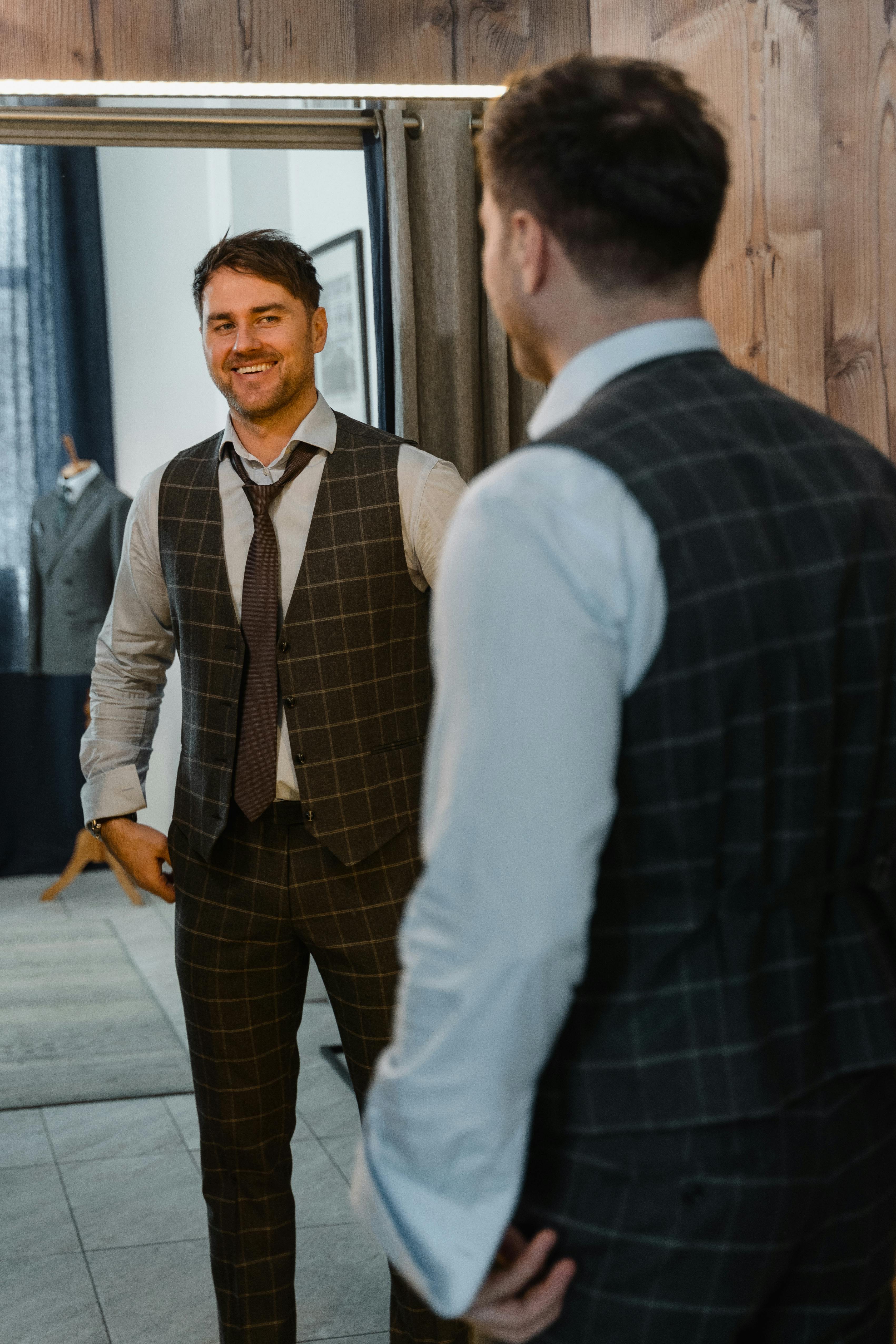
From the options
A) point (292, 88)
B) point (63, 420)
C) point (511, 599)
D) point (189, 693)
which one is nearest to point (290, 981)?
point (189, 693)

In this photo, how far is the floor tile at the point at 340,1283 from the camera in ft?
6.94

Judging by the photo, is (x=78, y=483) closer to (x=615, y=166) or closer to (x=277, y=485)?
(x=277, y=485)

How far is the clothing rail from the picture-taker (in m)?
2.26

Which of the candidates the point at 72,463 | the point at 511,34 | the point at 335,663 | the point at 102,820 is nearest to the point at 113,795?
the point at 102,820

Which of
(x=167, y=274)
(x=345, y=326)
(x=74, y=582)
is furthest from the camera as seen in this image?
(x=167, y=274)

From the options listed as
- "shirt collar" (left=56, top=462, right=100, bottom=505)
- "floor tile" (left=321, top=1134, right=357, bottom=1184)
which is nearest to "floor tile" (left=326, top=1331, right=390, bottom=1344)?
"floor tile" (left=321, top=1134, right=357, bottom=1184)

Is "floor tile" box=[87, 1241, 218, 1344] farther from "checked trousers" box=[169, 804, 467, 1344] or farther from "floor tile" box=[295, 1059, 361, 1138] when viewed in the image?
"floor tile" box=[295, 1059, 361, 1138]

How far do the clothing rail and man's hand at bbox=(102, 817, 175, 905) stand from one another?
3.83ft

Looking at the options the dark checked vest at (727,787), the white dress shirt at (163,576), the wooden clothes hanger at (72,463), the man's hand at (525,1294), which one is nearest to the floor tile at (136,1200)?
the white dress shirt at (163,576)

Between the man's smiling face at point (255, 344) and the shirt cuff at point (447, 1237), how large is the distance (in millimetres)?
1289

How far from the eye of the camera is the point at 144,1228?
96.1 inches

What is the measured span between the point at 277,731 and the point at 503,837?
3.42ft

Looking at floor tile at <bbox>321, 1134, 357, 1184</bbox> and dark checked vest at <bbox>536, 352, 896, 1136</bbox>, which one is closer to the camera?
dark checked vest at <bbox>536, 352, 896, 1136</bbox>

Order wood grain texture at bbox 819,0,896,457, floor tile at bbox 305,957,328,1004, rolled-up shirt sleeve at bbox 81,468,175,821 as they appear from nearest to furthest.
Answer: wood grain texture at bbox 819,0,896,457 → rolled-up shirt sleeve at bbox 81,468,175,821 → floor tile at bbox 305,957,328,1004
